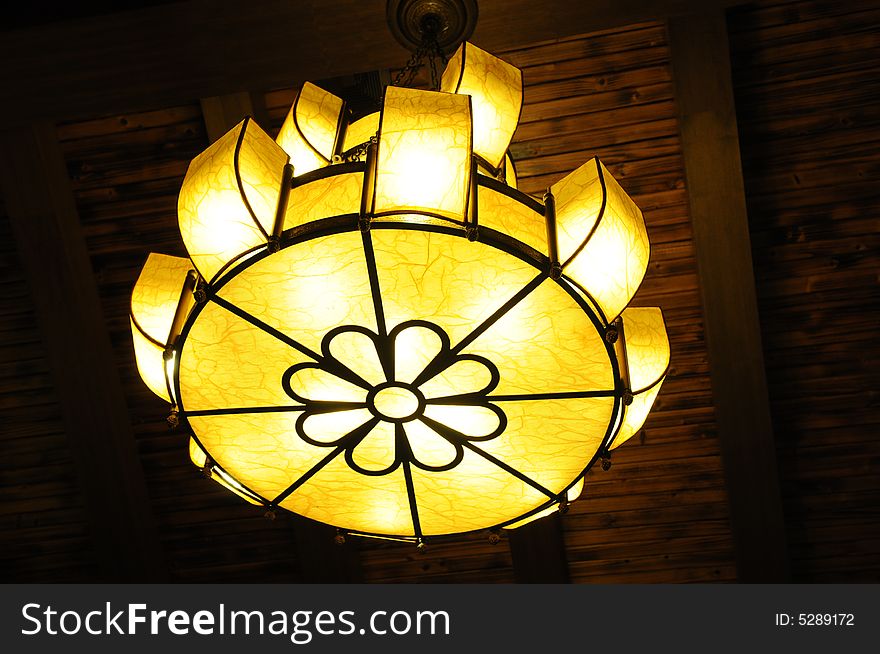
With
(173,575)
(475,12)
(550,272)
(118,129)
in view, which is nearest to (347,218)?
(550,272)

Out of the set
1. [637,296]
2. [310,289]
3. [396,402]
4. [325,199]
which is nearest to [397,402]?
[396,402]

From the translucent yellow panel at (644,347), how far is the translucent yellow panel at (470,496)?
343mm

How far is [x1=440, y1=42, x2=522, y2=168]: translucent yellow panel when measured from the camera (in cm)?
173

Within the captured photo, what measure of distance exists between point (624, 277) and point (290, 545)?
269 centimetres

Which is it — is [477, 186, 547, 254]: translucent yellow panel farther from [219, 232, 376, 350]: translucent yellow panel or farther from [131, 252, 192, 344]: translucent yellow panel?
[131, 252, 192, 344]: translucent yellow panel

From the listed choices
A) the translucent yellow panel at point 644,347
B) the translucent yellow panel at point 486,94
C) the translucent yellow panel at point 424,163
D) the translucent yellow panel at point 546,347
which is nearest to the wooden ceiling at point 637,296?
the translucent yellow panel at point 486,94

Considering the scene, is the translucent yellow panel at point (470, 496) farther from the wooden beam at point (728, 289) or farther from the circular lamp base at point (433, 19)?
the wooden beam at point (728, 289)

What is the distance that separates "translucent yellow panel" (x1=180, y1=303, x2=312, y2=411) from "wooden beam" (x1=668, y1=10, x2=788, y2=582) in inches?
75.2

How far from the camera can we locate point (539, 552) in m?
3.46

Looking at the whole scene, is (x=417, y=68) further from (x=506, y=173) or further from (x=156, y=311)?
(x=156, y=311)

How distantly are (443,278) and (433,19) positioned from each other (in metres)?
1.00

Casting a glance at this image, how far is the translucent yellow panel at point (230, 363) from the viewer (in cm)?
144

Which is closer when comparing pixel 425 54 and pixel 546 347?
pixel 546 347

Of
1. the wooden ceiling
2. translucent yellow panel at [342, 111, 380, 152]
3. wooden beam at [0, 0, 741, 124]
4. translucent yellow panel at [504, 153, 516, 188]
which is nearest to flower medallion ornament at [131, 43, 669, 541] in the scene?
translucent yellow panel at [504, 153, 516, 188]
